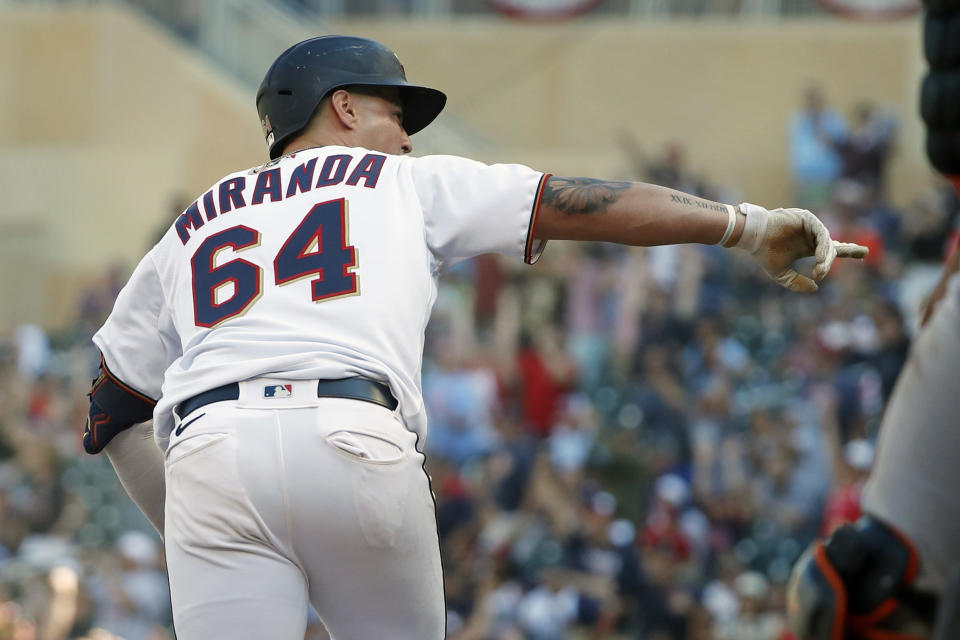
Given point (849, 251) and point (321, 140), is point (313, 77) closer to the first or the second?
point (321, 140)

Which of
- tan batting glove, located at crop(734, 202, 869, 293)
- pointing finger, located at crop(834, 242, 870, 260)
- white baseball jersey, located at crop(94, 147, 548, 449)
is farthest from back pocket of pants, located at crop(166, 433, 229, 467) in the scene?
pointing finger, located at crop(834, 242, 870, 260)

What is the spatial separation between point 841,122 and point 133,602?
36.6 feet

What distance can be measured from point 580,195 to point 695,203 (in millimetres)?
273

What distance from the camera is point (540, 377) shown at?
42.0 ft

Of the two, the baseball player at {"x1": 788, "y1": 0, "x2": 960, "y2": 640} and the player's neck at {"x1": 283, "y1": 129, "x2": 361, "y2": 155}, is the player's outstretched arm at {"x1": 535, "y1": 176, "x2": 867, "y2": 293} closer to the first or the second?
the baseball player at {"x1": 788, "y1": 0, "x2": 960, "y2": 640}

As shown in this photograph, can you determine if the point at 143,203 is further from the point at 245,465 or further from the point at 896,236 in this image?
the point at 245,465

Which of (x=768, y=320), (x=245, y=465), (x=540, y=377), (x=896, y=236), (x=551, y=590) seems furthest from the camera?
(x=896, y=236)

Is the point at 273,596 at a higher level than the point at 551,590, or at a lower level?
higher

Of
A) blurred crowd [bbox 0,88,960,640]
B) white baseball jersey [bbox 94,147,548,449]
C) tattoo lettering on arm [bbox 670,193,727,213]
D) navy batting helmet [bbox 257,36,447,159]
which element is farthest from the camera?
blurred crowd [bbox 0,88,960,640]

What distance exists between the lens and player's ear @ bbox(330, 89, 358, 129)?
3.62 metres

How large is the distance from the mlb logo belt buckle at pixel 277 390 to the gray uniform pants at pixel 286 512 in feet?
0.04

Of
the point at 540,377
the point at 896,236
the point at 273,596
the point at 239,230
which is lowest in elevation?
the point at 540,377

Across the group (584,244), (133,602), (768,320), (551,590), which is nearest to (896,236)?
(768,320)

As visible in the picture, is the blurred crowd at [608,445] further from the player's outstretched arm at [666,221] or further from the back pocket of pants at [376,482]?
the back pocket of pants at [376,482]
